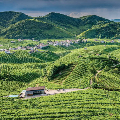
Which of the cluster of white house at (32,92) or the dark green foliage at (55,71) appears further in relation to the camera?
the dark green foliage at (55,71)

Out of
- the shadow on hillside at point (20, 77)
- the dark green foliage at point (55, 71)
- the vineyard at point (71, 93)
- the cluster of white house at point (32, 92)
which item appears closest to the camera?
the vineyard at point (71, 93)

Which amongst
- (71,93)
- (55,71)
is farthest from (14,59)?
(71,93)

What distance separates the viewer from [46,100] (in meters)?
56.0

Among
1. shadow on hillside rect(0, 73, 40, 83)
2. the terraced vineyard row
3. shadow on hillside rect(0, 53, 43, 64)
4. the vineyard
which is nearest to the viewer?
the terraced vineyard row

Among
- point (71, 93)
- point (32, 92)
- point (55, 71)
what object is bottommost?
point (71, 93)

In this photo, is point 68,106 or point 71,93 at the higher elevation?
point 71,93

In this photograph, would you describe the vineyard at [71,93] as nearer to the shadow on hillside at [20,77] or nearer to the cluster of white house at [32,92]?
the shadow on hillside at [20,77]

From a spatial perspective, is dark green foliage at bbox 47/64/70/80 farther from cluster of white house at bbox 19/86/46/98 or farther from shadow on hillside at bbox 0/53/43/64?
shadow on hillside at bbox 0/53/43/64

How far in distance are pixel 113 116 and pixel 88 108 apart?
30.4 ft

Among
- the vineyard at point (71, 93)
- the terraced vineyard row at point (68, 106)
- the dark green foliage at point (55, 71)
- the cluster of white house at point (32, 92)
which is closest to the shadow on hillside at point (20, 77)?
the vineyard at point (71, 93)

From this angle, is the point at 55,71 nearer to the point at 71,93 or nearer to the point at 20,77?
the point at 20,77

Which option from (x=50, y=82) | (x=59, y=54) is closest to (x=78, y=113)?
(x=50, y=82)

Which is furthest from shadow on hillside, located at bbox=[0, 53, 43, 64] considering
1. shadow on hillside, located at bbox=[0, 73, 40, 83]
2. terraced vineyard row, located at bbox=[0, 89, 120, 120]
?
terraced vineyard row, located at bbox=[0, 89, 120, 120]

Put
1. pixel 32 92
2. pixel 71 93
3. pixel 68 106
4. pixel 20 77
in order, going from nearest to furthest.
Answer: pixel 68 106, pixel 71 93, pixel 32 92, pixel 20 77
